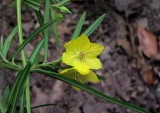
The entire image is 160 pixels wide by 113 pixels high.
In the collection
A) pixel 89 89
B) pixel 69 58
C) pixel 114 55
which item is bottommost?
pixel 114 55

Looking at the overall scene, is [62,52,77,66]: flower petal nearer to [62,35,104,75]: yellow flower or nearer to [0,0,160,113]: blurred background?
[62,35,104,75]: yellow flower

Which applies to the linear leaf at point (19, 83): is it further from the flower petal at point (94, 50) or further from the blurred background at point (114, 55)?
the blurred background at point (114, 55)

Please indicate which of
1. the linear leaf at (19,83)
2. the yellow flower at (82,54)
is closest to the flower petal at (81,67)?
the yellow flower at (82,54)

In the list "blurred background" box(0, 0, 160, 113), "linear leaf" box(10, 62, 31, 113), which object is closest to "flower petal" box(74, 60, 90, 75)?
"linear leaf" box(10, 62, 31, 113)

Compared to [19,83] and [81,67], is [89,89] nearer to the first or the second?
[81,67]

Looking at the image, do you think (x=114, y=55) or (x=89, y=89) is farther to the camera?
(x=114, y=55)

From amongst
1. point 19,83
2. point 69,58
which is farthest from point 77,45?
point 19,83

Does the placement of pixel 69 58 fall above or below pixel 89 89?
above

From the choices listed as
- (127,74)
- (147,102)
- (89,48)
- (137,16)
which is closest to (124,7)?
(137,16)
